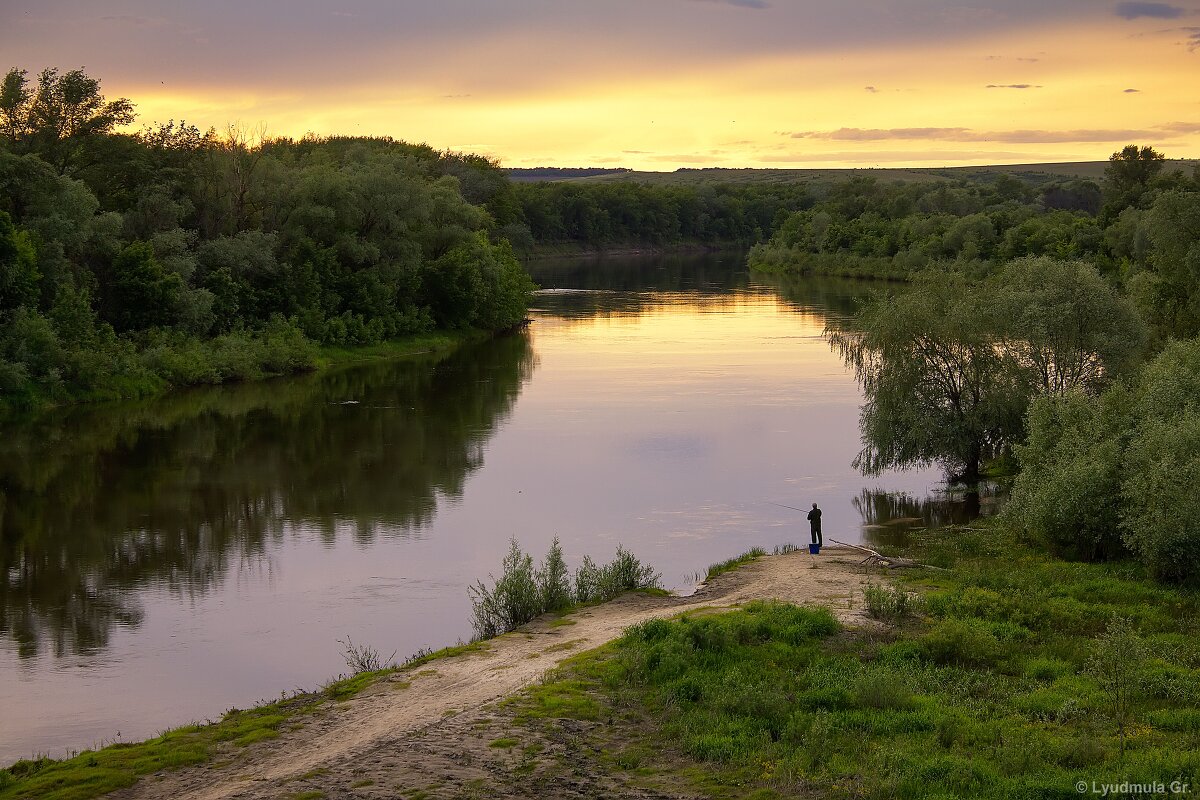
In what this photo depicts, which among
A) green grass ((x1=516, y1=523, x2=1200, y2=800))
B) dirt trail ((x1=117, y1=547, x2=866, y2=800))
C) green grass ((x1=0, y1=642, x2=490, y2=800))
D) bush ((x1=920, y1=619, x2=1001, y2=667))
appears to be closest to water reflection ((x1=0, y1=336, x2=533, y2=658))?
green grass ((x1=0, y1=642, x2=490, y2=800))

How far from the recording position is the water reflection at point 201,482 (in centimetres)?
2331

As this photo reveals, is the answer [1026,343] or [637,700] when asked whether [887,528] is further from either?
[637,700]

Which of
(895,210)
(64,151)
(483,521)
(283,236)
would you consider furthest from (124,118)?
(895,210)

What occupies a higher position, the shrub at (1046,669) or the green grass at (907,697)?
the green grass at (907,697)

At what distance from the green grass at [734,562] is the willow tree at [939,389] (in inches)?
298

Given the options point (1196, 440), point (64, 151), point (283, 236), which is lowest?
point (1196, 440)

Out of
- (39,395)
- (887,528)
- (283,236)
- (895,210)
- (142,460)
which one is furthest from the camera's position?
(895,210)

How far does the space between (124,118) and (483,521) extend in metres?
31.6

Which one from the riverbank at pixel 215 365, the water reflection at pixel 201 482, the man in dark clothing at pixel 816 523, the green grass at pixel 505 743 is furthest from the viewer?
the riverbank at pixel 215 365

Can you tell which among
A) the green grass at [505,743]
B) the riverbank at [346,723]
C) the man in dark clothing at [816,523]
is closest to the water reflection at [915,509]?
the man in dark clothing at [816,523]

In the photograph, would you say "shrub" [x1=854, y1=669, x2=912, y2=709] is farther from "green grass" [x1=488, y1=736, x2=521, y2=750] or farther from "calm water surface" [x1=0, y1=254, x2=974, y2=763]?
"calm water surface" [x1=0, y1=254, x2=974, y2=763]

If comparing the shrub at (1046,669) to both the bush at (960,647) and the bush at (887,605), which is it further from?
the bush at (887,605)

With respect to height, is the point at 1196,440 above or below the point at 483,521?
above

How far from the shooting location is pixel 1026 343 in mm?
32062
